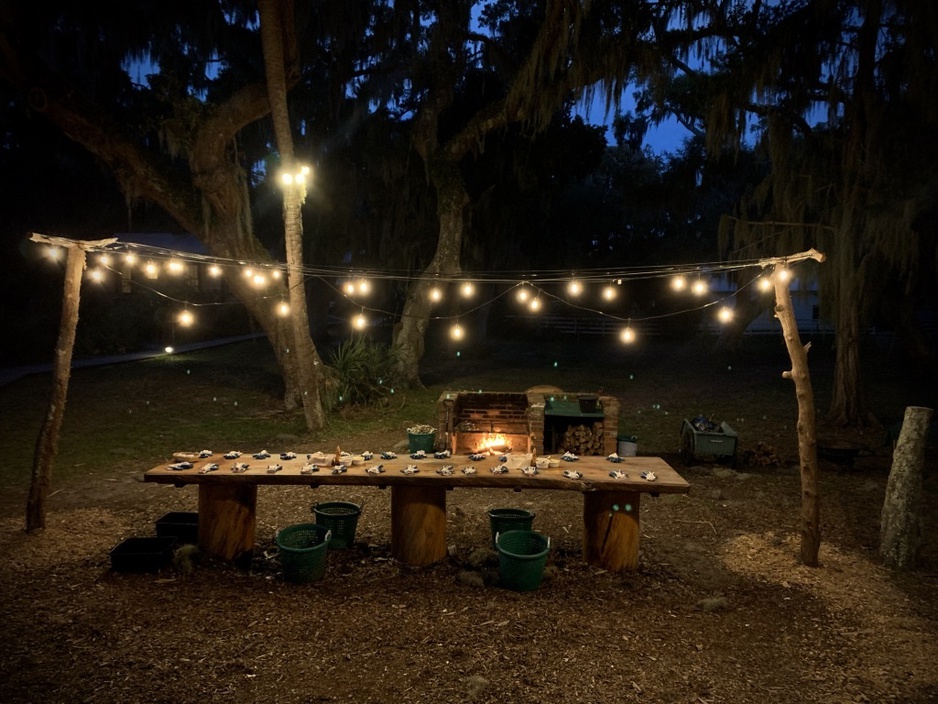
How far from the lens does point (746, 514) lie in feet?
21.9

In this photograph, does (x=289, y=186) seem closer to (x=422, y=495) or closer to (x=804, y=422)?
(x=422, y=495)

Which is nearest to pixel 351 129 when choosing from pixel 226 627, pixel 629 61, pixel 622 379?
pixel 629 61

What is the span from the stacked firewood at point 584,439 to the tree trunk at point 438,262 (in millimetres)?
6131

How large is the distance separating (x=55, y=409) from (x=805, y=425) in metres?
6.96

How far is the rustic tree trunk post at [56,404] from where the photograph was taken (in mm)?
5574

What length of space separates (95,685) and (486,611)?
2.50 m

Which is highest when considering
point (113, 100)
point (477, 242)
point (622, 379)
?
point (113, 100)

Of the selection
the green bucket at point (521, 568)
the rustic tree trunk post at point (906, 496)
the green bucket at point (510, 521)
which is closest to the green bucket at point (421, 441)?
the green bucket at point (510, 521)

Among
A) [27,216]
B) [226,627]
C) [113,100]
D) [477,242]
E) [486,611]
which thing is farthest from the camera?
[27,216]

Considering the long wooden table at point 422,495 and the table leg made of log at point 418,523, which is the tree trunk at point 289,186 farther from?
the table leg made of log at point 418,523

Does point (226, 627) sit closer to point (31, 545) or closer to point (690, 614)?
point (31, 545)

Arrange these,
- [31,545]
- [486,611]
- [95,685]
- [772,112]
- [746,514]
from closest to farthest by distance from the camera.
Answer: [95,685] < [486,611] < [31,545] < [746,514] < [772,112]

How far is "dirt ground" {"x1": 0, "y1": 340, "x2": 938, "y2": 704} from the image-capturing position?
3521 mm

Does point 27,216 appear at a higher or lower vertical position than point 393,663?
higher
